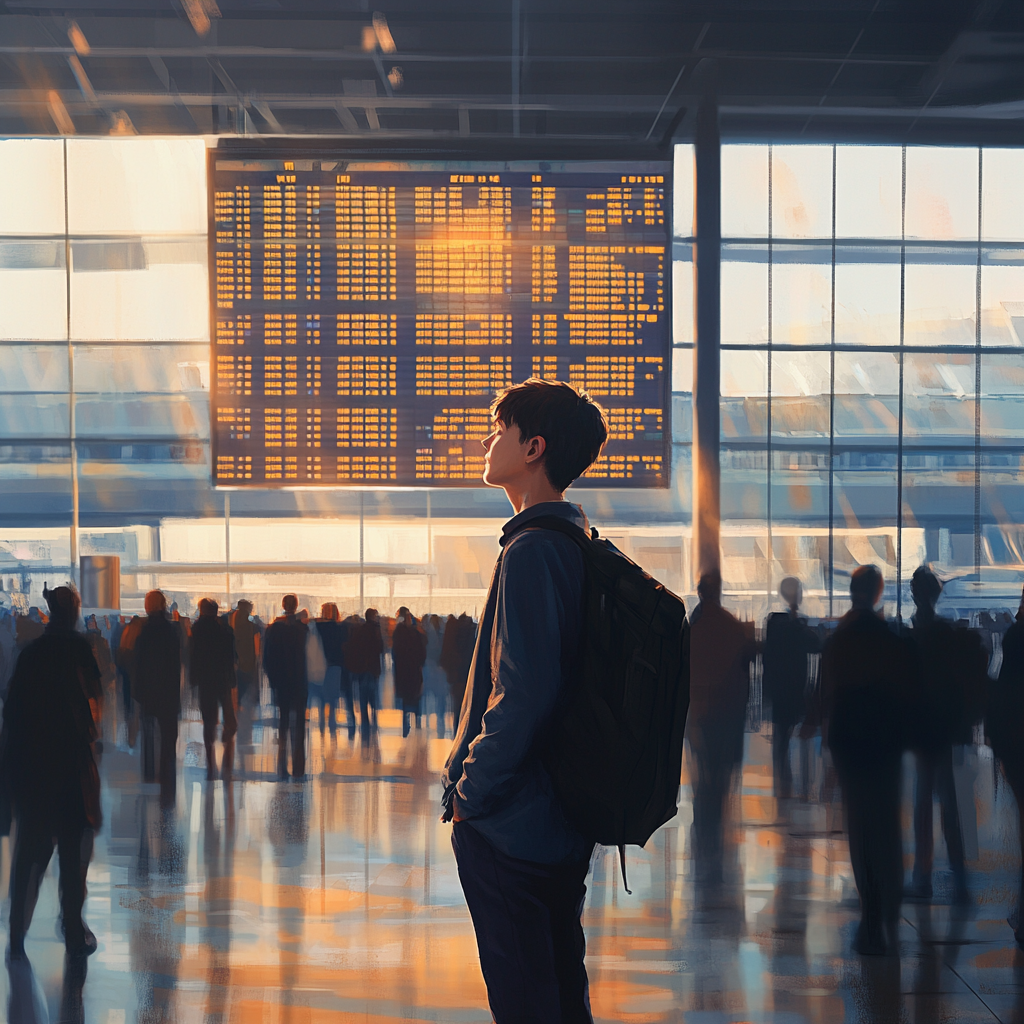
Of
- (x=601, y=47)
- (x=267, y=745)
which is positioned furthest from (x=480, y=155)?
(x=267, y=745)

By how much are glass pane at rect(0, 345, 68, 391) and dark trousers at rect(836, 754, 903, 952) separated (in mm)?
13071

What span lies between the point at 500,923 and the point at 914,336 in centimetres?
1012

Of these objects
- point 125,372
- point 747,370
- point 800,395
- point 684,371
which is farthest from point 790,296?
point 125,372

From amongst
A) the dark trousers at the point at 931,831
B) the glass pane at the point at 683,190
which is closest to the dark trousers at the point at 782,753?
the dark trousers at the point at 931,831

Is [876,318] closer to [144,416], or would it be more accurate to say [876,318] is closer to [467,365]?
[467,365]

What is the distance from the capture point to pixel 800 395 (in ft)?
53.0

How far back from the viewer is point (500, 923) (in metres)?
1.44

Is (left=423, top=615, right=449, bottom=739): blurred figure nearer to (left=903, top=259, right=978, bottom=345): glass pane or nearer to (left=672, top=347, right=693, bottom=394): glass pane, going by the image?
(left=672, top=347, right=693, bottom=394): glass pane

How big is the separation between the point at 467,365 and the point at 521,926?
3.28 meters

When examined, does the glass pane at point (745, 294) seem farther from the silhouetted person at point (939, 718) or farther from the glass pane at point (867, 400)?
the glass pane at point (867, 400)

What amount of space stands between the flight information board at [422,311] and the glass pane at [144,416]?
14024 mm

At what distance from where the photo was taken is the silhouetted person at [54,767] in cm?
331

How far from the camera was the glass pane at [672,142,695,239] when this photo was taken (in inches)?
307

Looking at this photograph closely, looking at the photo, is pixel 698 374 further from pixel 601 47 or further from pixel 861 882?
pixel 861 882
